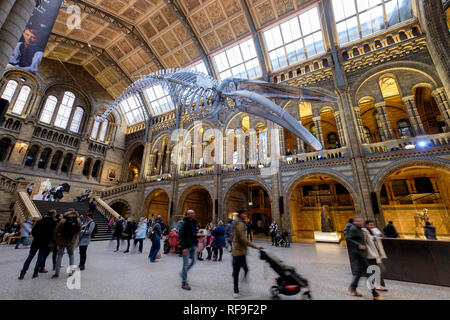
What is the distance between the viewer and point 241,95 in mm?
5809

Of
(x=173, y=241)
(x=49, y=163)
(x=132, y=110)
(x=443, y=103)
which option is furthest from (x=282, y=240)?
(x=132, y=110)

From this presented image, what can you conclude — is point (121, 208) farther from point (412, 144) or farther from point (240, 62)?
point (412, 144)

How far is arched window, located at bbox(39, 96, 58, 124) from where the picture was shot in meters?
18.3

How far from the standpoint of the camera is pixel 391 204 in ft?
42.5

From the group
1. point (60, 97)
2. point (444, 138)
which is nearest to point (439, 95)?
point (444, 138)

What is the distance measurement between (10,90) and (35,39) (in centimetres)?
1863

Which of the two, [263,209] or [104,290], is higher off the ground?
[263,209]

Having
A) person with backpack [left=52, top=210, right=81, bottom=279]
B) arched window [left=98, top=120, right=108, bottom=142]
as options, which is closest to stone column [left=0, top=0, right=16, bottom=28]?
person with backpack [left=52, top=210, right=81, bottom=279]

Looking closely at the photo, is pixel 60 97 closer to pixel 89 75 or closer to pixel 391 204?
pixel 89 75

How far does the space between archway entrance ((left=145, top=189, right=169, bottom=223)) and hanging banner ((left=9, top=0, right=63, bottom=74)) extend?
48.6 feet

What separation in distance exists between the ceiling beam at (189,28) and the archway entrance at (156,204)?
12.1 meters

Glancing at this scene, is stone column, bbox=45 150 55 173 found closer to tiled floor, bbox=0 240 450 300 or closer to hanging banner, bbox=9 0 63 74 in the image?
tiled floor, bbox=0 240 450 300
